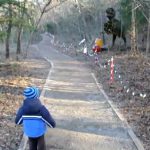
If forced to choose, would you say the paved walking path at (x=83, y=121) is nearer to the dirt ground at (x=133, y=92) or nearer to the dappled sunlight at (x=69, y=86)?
the dappled sunlight at (x=69, y=86)

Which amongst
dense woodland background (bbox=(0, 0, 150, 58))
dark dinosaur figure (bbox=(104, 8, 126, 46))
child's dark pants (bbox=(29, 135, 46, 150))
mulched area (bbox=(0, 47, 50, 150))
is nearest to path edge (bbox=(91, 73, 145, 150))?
child's dark pants (bbox=(29, 135, 46, 150))

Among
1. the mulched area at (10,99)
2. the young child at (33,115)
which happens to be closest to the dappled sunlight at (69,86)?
the mulched area at (10,99)

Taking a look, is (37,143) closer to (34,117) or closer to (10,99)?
(34,117)

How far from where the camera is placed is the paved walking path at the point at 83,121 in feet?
33.9

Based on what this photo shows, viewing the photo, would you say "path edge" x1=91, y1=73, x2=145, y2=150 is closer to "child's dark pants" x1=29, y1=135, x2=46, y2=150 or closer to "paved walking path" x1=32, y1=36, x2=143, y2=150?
"paved walking path" x1=32, y1=36, x2=143, y2=150

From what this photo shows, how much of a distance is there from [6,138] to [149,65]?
1538 cm

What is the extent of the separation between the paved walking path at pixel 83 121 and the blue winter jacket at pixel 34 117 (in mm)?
1793

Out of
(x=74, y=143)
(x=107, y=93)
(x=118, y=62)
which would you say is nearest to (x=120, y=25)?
(x=118, y=62)

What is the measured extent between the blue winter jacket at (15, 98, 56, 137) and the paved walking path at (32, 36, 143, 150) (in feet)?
5.88

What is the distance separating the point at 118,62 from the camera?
99.2 ft

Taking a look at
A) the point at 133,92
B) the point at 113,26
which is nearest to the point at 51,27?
the point at 113,26

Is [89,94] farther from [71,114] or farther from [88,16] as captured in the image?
[88,16]

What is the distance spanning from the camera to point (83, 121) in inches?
505

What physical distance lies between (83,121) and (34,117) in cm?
485
